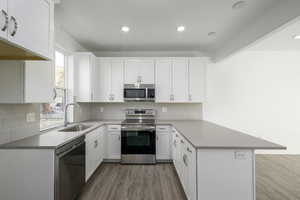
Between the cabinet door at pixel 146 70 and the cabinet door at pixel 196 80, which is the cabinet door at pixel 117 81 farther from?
the cabinet door at pixel 196 80

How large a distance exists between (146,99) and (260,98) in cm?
→ 288

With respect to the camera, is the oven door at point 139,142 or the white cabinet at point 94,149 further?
the oven door at point 139,142

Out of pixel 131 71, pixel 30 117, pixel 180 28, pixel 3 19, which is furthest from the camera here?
pixel 131 71

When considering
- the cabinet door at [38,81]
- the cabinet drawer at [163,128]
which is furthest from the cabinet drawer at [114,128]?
the cabinet door at [38,81]

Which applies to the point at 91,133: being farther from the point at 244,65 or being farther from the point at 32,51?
the point at 244,65

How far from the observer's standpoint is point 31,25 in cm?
132

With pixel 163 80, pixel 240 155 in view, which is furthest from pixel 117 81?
pixel 240 155

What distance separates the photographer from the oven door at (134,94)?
140 inches

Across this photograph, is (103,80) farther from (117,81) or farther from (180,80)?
(180,80)

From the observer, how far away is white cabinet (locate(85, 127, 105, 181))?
8.19 ft

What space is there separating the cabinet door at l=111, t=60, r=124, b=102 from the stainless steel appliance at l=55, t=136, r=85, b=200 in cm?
157

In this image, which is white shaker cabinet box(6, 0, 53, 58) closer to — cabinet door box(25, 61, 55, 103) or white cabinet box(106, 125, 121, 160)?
cabinet door box(25, 61, 55, 103)

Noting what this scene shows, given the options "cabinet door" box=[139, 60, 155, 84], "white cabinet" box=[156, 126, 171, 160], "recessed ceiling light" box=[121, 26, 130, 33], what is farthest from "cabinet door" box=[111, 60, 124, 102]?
"white cabinet" box=[156, 126, 171, 160]

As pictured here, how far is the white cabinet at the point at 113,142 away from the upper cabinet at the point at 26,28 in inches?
82.0
